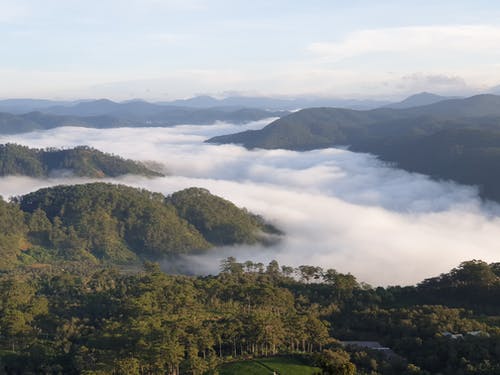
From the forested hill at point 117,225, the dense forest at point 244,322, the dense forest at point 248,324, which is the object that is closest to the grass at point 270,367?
the dense forest at point 244,322

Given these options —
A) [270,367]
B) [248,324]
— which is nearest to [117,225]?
[248,324]

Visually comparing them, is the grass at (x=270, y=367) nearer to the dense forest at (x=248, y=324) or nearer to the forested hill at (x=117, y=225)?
the dense forest at (x=248, y=324)

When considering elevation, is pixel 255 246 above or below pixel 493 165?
below

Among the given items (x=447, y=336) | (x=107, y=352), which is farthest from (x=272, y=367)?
(x=447, y=336)

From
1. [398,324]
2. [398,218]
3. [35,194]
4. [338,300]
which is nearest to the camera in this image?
[398,324]

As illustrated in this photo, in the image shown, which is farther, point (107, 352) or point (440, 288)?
point (440, 288)

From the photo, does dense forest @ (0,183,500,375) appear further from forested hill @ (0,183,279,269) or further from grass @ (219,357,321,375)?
forested hill @ (0,183,279,269)

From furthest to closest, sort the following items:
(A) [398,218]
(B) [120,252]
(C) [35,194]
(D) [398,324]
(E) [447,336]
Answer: (A) [398,218]
(C) [35,194]
(B) [120,252]
(D) [398,324]
(E) [447,336]

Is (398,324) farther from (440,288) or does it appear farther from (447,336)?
(440,288)
